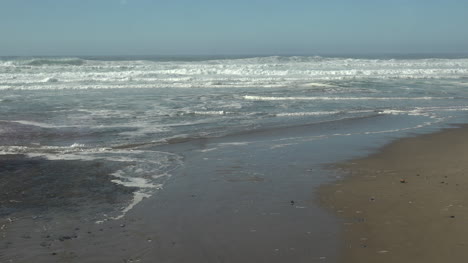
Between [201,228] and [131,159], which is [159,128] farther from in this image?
[201,228]

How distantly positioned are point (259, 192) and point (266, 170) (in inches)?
53.7

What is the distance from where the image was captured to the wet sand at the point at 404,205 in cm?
468

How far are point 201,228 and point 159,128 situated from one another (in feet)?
23.8

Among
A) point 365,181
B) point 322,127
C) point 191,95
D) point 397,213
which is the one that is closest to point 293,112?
point 322,127

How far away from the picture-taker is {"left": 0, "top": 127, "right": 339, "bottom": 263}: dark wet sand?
4633mm

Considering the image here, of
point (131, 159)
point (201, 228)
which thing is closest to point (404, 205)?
point (201, 228)

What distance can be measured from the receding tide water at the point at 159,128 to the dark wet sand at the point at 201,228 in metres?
0.30

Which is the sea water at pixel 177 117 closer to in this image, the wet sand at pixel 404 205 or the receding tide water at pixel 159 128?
the receding tide water at pixel 159 128

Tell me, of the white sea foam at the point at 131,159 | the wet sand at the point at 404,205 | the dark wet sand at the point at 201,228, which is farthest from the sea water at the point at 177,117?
the wet sand at the point at 404,205

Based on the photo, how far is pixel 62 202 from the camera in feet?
20.4

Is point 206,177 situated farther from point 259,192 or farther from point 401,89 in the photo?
point 401,89

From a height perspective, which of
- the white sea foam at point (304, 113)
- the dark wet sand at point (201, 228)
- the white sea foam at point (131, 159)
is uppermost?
the white sea foam at point (304, 113)

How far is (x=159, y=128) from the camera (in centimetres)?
1232

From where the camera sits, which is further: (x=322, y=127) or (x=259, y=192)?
(x=322, y=127)
